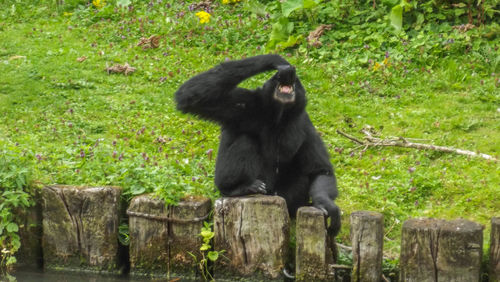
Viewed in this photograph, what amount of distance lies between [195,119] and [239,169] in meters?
3.58

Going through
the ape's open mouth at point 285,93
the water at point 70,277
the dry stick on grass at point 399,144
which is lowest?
the water at point 70,277

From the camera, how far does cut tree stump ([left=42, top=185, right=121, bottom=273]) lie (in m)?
5.81

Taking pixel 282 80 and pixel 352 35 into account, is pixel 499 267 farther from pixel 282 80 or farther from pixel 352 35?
pixel 352 35

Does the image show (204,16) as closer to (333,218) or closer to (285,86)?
(285,86)

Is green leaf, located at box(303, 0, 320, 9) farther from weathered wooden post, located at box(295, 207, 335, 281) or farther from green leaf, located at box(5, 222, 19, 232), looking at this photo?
green leaf, located at box(5, 222, 19, 232)

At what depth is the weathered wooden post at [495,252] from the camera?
5074mm

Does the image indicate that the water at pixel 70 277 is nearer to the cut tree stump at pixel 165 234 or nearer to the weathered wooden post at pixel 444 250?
the cut tree stump at pixel 165 234

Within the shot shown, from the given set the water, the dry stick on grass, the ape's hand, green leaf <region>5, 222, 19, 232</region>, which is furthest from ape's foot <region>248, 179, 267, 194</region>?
the dry stick on grass

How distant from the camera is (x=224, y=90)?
20.0ft

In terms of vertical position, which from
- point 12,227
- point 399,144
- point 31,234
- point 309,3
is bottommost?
point 31,234

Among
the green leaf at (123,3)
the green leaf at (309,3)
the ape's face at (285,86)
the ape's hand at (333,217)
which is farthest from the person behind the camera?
the green leaf at (123,3)

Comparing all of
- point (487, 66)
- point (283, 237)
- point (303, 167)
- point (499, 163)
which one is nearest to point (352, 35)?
point (487, 66)

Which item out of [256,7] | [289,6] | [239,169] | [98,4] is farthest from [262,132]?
[98,4]

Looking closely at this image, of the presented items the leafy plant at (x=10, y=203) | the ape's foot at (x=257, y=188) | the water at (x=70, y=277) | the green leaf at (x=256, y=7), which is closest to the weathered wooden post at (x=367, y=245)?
the ape's foot at (x=257, y=188)
